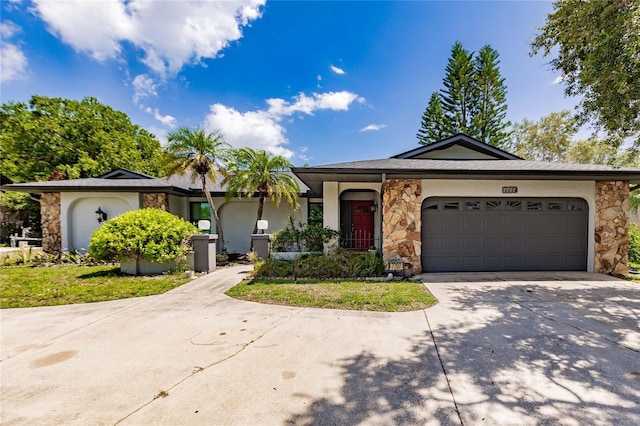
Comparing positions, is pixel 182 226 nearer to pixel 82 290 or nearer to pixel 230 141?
pixel 82 290

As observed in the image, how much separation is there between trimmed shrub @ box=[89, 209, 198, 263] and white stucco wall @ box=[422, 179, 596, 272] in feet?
26.4

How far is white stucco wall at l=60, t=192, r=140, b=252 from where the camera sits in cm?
1109

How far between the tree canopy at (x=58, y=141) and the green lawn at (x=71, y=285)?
13.5 metres

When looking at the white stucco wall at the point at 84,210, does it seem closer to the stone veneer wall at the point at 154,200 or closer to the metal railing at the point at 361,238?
the stone veneer wall at the point at 154,200

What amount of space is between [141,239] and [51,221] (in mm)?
7110

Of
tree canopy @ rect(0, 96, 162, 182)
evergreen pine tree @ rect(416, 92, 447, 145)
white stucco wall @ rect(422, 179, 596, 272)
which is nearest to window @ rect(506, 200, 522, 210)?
white stucco wall @ rect(422, 179, 596, 272)

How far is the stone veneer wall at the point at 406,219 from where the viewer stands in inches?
317

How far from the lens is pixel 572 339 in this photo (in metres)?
3.69

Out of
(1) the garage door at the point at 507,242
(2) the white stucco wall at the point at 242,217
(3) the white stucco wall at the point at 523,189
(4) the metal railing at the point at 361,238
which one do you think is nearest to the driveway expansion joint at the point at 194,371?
(1) the garage door at the point at 507,242

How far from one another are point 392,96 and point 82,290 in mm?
16196

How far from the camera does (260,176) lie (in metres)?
10.7

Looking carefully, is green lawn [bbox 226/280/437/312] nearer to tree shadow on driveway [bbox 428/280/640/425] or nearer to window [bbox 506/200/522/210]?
tree shadow on driveway [bbox 428/280/640/425]

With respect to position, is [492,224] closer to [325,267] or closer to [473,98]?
[325,267]

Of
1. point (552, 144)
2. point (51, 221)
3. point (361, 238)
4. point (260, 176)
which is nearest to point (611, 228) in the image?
point (361, 238)
